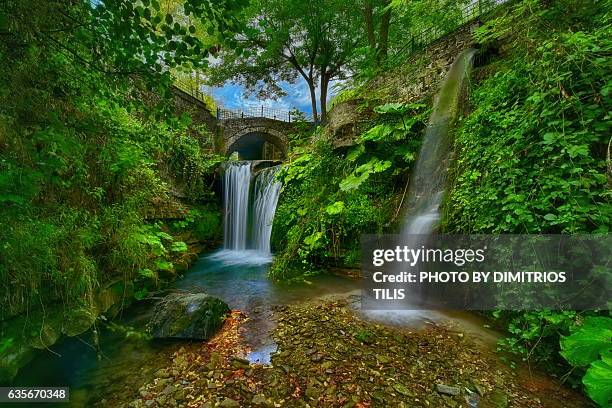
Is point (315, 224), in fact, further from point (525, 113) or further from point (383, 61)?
point (383, 61)

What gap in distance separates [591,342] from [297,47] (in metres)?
17.0

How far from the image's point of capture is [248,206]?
9977 mm

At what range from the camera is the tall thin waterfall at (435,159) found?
193 inches

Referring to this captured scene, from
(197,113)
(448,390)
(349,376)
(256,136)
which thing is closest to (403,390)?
(448,390)

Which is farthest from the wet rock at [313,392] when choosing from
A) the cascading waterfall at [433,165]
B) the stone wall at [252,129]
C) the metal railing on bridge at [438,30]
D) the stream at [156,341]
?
the stone wall at [252,129]

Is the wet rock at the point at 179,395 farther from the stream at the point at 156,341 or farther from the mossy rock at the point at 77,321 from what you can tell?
the mossy rock at the point at 77,321

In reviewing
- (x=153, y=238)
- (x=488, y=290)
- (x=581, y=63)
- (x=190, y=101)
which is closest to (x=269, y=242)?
(x=153, y=238)

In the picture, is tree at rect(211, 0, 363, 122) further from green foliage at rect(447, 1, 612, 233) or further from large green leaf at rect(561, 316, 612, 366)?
large green leaf at rect(561, 316, 612, 366)

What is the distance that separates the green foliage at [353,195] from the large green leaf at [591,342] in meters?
3.78

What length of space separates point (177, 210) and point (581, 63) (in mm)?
7593

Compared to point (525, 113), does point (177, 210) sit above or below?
below

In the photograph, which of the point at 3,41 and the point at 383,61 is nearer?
the point at 3,41

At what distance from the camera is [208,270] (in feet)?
22.7

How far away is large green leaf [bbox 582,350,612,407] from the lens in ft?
4.94
